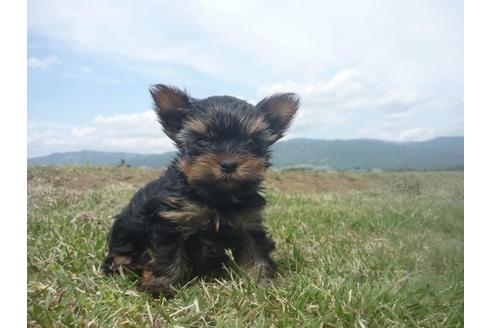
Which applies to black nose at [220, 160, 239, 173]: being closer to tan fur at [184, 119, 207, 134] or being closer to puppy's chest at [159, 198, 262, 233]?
tan fur at [184, 119, 207, 134]

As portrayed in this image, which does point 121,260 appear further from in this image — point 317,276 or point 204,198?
point 317,276

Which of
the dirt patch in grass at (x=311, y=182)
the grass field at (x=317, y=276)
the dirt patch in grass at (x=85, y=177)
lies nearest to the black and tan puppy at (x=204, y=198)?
the grass field at (x=317, y=276)

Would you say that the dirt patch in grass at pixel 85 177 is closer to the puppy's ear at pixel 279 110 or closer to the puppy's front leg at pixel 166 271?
the puppy's front leg at pixel 166 271

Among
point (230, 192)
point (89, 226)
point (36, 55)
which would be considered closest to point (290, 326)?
point (230, 192)

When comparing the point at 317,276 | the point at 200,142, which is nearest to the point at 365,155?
the point at 317,276

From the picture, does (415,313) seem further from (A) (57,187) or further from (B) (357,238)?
(A) (57,187)
